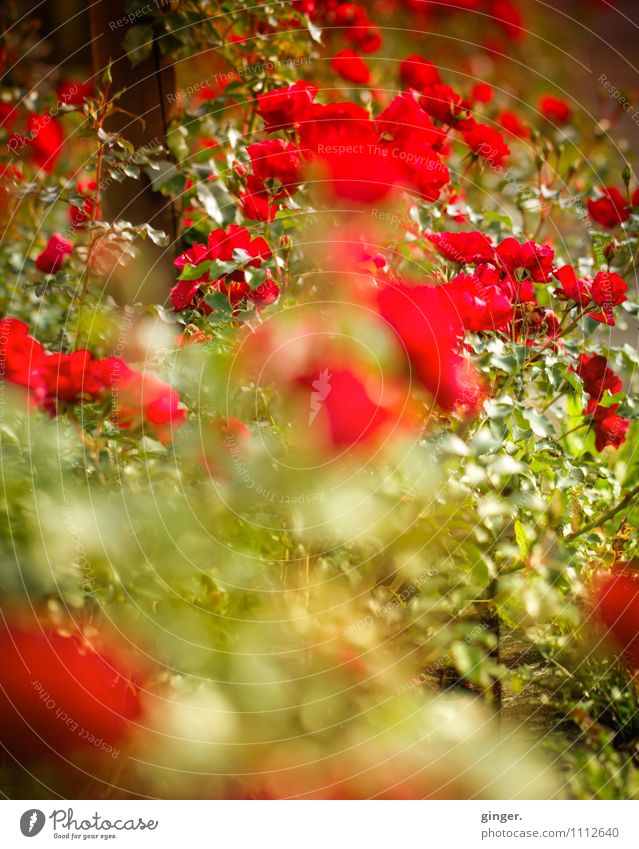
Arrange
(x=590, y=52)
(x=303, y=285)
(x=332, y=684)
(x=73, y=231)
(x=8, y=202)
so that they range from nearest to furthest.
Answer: (x=332, y=684) < (x=303, y=285) < (x=73, y=231) < (x=8, y=202) < (x=590, y=52)

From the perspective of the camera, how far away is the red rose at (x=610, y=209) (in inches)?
41.3

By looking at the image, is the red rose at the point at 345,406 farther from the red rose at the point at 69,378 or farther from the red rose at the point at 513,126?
the red rose at the point at 513,126

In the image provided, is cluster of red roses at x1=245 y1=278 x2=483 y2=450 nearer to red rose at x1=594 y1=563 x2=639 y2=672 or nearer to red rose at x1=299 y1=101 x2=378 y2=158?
red rose at x1=299 y1=101 x2=378 y2=158

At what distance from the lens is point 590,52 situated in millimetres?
1710

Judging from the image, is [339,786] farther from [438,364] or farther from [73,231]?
[73,231]

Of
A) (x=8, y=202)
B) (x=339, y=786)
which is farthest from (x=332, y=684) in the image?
(x=8, y=202)

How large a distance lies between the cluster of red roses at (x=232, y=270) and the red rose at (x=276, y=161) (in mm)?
67

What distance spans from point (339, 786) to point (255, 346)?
1.27 feet

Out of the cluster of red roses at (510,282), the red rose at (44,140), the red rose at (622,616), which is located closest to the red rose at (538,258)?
the cluster of red roses at (510,282)

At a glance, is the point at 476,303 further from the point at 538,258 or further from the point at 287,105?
the point at 287,105

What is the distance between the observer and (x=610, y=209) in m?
1.06

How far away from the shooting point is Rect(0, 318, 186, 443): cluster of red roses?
63cm
